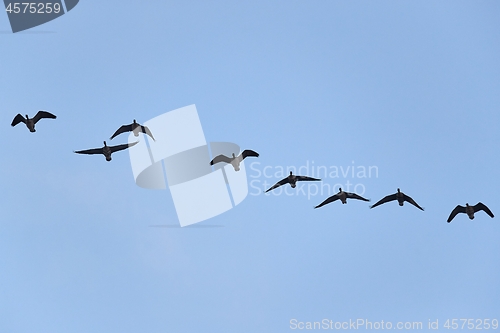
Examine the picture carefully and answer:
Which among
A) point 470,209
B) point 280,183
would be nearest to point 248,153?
point 280,183

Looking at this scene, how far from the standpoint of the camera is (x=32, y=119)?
218ft

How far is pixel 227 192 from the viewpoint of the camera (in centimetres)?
7212

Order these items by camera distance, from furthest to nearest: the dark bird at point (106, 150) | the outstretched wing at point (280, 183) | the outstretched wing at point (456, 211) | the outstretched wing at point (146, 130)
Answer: the outstretched wing at point (280, 183) < the outstretched wing at point (456, 211) < the outstretched wing at point (146, 130) < the dark bird at point (106, 150)

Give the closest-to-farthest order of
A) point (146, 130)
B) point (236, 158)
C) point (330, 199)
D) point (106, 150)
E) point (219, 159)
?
1. point (219, 159)
2. point (236, 158)
3. point (106, 150)
4. point (146, 130)
5. point (330, 199)

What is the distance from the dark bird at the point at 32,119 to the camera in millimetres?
65488

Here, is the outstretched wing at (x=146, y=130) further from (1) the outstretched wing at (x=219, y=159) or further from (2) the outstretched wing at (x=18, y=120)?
(2) the outstretched wing at (x=18, y=120)

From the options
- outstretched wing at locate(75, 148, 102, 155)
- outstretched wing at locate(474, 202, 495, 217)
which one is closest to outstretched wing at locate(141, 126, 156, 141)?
outstretched wing at locate(75, 148, 102, 155)

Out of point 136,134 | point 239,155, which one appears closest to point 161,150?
point 136,134

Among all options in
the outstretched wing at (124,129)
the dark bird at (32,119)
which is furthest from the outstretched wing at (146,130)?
the dark bird at (32,119)

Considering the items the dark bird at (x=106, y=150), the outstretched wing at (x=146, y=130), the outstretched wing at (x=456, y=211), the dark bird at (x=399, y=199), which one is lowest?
the outstretched wing at (x=456, y=211)

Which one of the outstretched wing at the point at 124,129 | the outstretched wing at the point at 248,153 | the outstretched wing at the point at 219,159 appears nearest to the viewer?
the outstretched wing at the point at 219,159

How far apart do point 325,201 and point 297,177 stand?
4.20m

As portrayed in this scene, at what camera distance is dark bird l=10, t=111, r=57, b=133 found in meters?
65.5

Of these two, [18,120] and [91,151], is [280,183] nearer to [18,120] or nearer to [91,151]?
[91,151]
